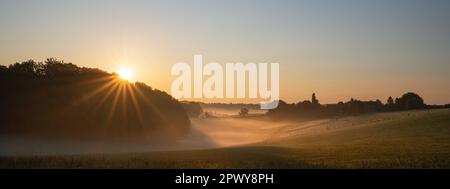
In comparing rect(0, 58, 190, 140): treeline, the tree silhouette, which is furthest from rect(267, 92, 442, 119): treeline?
rect(0, 58, 190, 140): treeline

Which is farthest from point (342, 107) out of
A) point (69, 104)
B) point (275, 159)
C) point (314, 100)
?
point (275, 159)

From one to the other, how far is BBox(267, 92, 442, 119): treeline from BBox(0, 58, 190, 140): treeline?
82942 millimetres

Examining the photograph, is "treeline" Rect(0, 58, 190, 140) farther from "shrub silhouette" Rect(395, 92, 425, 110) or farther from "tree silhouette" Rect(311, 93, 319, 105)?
"tree silhouette" Rect(311, 93, 319, 105)

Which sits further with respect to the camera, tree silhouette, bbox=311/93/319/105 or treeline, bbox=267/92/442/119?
tree silhouette, bbox=311/93/319/105

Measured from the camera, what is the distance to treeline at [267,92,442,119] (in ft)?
481

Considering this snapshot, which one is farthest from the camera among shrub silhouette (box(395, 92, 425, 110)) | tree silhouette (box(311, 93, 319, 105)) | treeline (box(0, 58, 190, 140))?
tree silhouette (box(311, 93, 319, 105))

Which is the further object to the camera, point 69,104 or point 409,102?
point 409,102

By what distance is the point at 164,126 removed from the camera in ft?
286

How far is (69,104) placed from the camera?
70.9 metres

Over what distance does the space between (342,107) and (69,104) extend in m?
111

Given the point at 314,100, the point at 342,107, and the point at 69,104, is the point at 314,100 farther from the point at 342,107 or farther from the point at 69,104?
the point at 69,104
